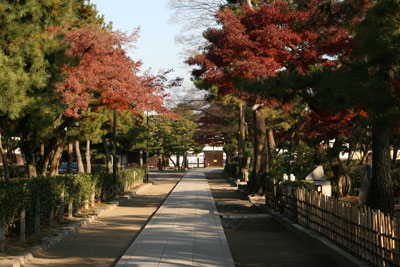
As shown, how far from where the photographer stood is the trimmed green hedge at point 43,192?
437 inches

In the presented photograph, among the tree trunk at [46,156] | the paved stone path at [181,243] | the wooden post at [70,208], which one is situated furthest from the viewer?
the tree trunk at [46,156]

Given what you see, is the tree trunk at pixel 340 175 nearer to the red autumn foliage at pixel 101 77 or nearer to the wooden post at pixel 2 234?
the red autumn foliage at pixel 101 77

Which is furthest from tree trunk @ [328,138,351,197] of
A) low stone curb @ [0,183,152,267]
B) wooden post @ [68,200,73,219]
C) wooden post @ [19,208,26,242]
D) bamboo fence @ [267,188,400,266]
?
wooden post @ [19,208,26,242]

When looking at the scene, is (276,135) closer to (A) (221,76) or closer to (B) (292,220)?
(A) (221,76)

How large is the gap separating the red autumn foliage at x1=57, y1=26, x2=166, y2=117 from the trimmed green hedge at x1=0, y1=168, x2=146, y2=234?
295 centimetres

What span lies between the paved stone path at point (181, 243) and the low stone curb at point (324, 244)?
6.34ft

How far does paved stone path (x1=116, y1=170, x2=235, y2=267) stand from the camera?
976 cm

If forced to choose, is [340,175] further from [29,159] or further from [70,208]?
[29,159]

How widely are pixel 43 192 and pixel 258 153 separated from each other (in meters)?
15.1

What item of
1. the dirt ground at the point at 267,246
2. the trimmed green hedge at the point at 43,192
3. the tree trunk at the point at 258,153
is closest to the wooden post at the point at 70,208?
the trimmed green hedge at the point at 43,192

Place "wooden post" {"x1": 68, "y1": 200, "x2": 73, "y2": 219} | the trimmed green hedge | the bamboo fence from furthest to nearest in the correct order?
"wooden post" {"x1": 68, "y1": 200, "x2": 73, "y2": 219} < the trimmed green hedge < the bamboo fence

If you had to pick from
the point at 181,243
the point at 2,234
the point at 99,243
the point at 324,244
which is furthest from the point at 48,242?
the point at 324,244

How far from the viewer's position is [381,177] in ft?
37.1

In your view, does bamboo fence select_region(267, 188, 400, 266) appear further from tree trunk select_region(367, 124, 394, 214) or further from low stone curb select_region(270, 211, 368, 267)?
tree trunk select_region(367, 124, 394, 214)
